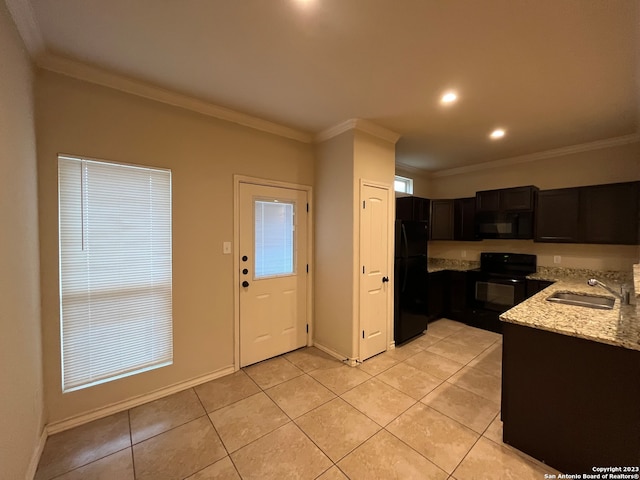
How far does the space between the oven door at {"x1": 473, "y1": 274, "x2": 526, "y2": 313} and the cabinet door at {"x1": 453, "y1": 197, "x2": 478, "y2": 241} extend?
735mm

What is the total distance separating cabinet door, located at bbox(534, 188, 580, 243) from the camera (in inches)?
134

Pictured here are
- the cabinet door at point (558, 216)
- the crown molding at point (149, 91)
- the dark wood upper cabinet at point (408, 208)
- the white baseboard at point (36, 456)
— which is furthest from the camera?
the dark wood upper cabinet at point (408, 208)

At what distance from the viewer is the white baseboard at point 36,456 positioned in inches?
59.3

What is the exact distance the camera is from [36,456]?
1619 mm

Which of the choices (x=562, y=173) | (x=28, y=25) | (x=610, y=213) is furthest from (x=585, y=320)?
(x=28, y=25)

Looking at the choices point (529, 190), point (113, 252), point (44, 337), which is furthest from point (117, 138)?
point (529, 190)

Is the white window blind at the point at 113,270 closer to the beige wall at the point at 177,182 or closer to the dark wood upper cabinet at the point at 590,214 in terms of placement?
the beige wall at the point at 177,182

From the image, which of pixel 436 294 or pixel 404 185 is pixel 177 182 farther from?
pixel 436 294

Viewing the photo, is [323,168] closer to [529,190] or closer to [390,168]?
[390,168]

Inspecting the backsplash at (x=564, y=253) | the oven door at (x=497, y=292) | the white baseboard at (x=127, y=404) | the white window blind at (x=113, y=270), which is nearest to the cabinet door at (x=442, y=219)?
the backsplash at (x=564, y=253)

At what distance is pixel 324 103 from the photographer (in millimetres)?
2447

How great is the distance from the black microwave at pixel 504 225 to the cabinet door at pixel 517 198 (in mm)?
106

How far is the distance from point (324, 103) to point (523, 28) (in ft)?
4.90

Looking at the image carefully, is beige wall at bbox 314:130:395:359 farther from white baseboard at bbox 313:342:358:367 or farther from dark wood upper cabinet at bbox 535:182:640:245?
dark wood upper cabinet at bbox 535:182:640:245
